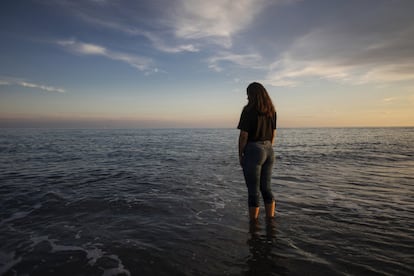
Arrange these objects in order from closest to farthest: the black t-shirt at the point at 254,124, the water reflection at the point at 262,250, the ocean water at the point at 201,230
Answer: the water reflection at the point at 262,250
the ocean water at the point at 201,230
the black t-shirt at the point at 254,124

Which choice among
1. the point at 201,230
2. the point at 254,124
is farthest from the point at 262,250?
the point at 254,124

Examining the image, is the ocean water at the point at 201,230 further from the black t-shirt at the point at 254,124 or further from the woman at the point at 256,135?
the black t-shirt at the point at 254,124

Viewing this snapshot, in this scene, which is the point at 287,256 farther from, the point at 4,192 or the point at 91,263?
the point at 4,192

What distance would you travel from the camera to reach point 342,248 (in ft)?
13.0

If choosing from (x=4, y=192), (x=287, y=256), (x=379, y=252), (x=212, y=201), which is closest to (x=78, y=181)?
(x=4, y=192)

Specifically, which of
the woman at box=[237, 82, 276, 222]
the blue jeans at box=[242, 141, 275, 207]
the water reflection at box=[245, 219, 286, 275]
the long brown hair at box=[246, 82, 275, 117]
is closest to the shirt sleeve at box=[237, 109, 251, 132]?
the woman at box=[237, 82, 276, 222]

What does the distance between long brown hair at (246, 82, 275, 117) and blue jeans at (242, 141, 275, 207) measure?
0.58m

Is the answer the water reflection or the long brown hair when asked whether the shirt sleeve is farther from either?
the water reflection

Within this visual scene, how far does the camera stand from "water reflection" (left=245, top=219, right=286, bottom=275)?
3350 millimetres

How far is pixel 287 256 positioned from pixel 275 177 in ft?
22.6

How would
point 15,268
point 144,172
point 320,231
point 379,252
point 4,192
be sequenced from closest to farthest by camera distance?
point 15,268 < point 379,252 < point 320,231 < point 4,192 < point 144,172

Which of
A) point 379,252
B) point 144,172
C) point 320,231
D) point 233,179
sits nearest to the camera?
point 379,252

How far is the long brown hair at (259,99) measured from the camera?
4.42m

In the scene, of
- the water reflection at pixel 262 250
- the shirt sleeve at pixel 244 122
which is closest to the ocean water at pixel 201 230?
the water reflection at pixel 262 250
